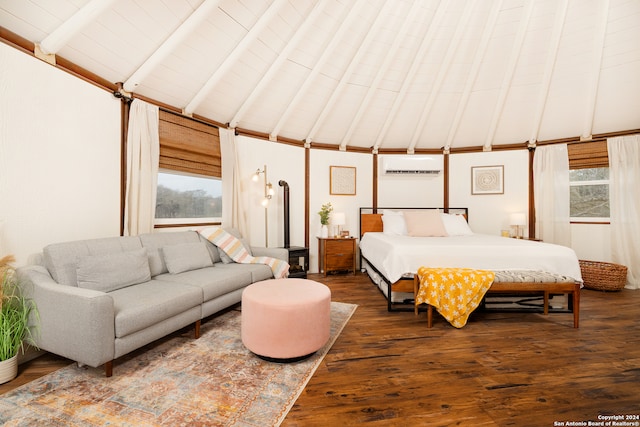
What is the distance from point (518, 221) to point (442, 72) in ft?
9.04

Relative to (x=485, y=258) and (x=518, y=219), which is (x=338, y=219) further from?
(x=518, y=219)

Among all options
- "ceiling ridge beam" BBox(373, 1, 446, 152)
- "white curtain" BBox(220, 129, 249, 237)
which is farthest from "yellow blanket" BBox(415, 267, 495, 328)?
"ceiling ridge beam" BBox(373, 1, 446, 152)

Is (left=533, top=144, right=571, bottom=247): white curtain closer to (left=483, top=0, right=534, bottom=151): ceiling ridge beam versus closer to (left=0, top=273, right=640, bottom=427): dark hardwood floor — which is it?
(left=483, top=0, right=534, bottom=151): ceiling ridge beam

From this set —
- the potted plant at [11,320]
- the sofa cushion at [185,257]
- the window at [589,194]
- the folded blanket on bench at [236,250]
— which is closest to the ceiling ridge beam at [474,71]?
the window at [589,194]

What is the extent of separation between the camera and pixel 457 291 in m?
2.68

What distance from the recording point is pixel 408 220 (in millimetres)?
4414

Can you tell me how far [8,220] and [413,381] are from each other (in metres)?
3.09

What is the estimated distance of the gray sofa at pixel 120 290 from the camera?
1726 mm

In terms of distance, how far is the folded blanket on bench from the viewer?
337 cm

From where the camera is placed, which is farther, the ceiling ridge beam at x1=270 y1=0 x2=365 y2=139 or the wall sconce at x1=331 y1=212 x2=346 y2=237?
the wall sconce at x1=331 y1=212 x2=346 y2=237

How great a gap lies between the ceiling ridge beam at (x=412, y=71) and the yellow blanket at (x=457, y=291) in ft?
9.90

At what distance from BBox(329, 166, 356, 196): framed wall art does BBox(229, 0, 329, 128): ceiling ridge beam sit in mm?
1912

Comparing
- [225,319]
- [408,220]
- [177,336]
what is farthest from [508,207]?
[177,336]

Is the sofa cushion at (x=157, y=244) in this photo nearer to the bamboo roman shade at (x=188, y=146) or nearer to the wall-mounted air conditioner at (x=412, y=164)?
the bamboo roman shade at (x=188, y=146)
